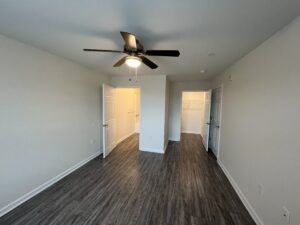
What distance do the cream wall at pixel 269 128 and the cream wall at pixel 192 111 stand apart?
4.25 metres

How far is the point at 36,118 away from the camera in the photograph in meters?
2.25

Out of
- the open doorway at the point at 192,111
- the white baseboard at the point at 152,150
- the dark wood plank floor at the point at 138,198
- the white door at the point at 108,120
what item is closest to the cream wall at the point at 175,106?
the open doorway at the point at 192,111

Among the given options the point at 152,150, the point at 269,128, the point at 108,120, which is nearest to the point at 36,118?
the point at 108,120

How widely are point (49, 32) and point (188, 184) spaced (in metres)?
3.30

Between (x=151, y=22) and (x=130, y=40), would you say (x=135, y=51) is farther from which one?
(x=151, y=22)

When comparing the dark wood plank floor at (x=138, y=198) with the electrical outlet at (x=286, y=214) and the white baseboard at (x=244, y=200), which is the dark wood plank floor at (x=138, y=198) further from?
the electrical outlet at (x=286, y=214)

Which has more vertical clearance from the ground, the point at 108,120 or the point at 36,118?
the point at 36,118

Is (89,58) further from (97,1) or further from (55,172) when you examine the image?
(55,172)

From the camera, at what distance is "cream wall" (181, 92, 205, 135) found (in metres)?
6.83

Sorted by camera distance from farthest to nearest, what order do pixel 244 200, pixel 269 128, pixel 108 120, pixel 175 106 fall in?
1. pixel 175 106
2. pixel 108 120
3. pixel 244 200
4. pixel 269 128

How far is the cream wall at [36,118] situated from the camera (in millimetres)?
1882

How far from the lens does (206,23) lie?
1.45 m

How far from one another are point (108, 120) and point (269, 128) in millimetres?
3573

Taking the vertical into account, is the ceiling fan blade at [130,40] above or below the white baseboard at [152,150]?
above
